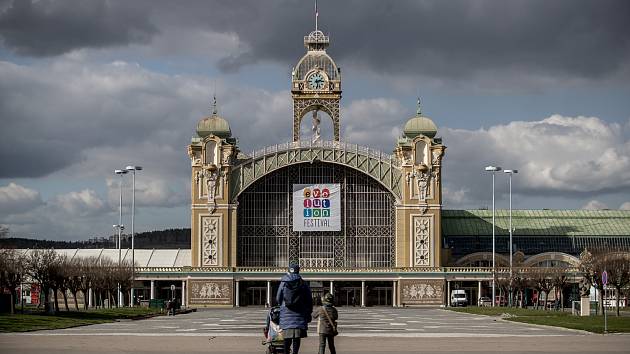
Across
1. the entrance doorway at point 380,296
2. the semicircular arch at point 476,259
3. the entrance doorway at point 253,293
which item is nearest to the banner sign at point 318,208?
the entrance doorway at point 253,293

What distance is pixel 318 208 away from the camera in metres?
143

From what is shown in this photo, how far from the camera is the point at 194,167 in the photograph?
143 m

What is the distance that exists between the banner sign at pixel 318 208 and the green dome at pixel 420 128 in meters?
11.0

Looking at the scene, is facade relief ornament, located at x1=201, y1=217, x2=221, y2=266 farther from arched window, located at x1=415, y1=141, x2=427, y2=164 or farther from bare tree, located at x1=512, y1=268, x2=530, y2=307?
bare tree, located at x1=512, y1=268, x2=530, y2=307

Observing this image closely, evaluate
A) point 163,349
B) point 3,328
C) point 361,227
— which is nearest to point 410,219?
point 361,227

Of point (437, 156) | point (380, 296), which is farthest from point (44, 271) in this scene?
point (437, 156)

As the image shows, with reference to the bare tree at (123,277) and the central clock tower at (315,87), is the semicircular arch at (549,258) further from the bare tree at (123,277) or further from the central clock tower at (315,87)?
the bare tree at (123,277)

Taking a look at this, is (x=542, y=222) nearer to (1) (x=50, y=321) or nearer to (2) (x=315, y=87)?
(2) (x=315, y=87)

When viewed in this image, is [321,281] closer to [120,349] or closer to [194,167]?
[194,167]

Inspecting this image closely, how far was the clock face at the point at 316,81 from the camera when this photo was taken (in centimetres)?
15288

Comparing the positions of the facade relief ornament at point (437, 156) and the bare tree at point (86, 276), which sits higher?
the facade relief ornament at point (437, 156)

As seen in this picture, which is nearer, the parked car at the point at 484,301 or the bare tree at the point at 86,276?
the bare tree at the point at 86,276

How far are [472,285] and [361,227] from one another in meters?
15.2

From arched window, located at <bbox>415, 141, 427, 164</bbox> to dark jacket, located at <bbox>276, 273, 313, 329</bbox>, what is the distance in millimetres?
111798
